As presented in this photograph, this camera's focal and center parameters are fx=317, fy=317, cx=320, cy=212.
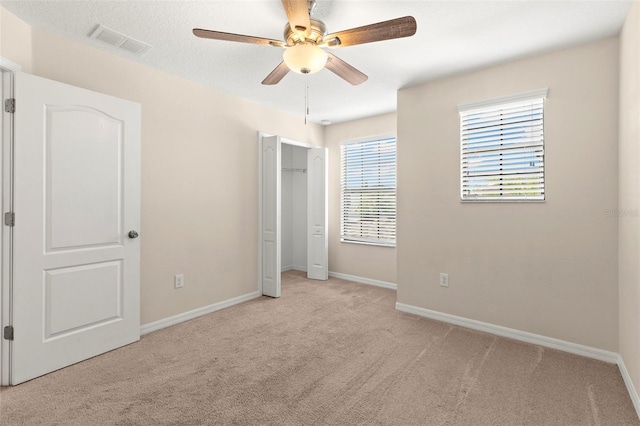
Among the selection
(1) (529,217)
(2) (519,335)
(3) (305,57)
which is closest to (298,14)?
(3) (305,57)

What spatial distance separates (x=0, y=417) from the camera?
186 cm

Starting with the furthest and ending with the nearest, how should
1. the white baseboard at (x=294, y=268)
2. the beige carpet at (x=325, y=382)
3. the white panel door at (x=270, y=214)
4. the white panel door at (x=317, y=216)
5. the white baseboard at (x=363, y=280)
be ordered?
the white baseboard at (x=294, y=268)
the white panel door at (x=317, y=216)
the white baseboard at (x=363, y=280)
the white panel door at (x=270, y=214)
the beige carpet at (x=325, y=382)

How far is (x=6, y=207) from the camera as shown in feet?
7.19

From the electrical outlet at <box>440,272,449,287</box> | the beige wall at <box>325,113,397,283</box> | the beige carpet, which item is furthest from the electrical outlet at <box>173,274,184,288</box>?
the electrical outlet at <box>440,272,449,287</box>

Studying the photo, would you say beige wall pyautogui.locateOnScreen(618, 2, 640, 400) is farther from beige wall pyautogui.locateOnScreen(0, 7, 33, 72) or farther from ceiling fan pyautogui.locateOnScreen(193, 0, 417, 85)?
beige wall pyautogui.locateOnScreen(0, 7, 33, 72)

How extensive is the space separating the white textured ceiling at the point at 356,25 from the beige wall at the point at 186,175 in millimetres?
184

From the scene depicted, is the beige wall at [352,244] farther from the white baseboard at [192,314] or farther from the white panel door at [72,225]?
the white panel door at [72,225]

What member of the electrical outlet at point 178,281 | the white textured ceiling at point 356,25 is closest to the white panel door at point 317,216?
the white textured ceiling at point 356,25

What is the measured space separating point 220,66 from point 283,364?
2.78 meters

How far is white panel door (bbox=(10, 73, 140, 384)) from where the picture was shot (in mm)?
2238

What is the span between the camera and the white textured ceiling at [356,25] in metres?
2.15

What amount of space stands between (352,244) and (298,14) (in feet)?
12.7

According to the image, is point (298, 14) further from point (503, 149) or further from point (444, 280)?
point (444, 280)

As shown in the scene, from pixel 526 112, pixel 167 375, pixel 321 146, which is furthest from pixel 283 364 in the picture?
pixel 321 146
